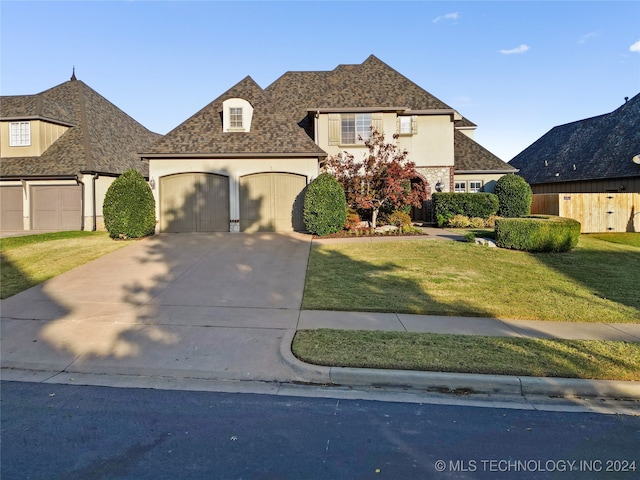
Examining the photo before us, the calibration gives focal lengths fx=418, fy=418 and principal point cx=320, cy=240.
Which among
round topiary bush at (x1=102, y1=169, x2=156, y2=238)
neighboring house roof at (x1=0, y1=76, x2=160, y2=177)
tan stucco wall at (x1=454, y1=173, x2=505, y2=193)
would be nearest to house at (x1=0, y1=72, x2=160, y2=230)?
neighboring house roof at (x1=0, y1=76, x2=160, y2=177)

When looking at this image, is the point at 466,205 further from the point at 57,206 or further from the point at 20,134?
the point at 20,134

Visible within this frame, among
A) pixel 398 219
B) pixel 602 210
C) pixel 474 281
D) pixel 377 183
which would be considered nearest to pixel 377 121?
pixel 377 183

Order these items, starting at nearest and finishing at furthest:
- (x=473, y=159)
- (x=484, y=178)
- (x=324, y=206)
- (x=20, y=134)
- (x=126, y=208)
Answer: (x=126, y=208)
(x=324, y=206)
(x=20, y=134)
(x=484, y=178)
(x=473, y=159)

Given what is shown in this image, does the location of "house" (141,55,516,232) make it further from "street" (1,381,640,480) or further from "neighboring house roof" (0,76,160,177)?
"street" (1,381,640,480)

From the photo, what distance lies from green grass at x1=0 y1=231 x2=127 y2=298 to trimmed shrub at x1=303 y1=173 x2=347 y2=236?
685 centimetres

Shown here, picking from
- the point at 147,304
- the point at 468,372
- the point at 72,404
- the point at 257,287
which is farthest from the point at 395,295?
the point at 72,404

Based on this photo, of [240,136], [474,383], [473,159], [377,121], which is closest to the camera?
[474,383]

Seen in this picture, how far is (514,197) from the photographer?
69.9 ft

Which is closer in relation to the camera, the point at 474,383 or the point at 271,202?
the point at 474,383

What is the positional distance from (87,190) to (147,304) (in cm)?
1470

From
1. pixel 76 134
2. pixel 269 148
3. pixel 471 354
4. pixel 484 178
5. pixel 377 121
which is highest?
pixel 377 121

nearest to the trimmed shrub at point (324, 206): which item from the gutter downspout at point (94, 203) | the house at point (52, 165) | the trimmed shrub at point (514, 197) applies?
the trimmed shrub at point (514, 197)

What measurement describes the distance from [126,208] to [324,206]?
24.1 ft

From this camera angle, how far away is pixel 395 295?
30.5 ft
